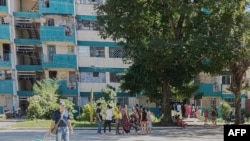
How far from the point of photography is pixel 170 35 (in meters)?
28.9

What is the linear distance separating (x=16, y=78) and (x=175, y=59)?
2204 centimetres

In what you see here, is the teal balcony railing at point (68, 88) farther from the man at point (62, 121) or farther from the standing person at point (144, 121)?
the man at point (62, 121)

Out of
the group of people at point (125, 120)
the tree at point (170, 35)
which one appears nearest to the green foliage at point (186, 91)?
the tree at point (170, 35)

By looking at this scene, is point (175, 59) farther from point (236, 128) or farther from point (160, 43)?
point (236, 128)

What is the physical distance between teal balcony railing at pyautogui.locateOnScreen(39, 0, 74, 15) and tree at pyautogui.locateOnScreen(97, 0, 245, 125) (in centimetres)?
1550

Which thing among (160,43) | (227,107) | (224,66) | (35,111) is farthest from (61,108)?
(227,107)

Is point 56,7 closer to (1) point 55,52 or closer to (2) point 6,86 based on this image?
(1) point 55,52

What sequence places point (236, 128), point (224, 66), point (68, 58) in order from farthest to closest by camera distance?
point (68, 58), point (224, 66), point (236, 128)

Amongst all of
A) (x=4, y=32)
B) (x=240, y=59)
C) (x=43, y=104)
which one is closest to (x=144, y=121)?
(x=240, y=59)

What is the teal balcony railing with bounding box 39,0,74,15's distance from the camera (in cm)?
4256

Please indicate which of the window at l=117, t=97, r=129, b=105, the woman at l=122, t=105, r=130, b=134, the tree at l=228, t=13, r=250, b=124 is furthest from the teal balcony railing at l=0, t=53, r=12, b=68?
the woman at l=122, t=105, r=130, b=134

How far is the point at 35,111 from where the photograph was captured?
3278 centimetres

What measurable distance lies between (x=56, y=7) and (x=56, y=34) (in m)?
2.79

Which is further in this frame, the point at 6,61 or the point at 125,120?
the point at 6,61
